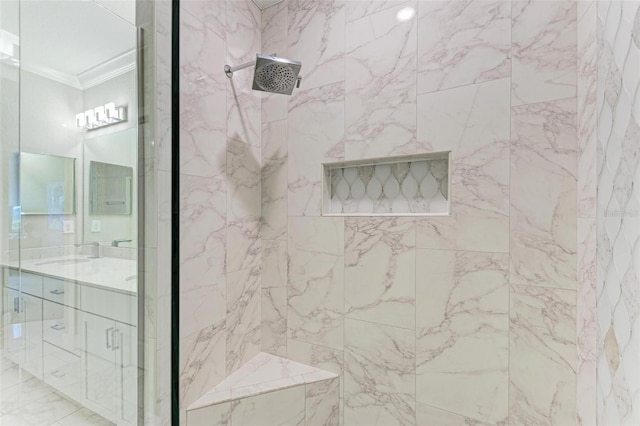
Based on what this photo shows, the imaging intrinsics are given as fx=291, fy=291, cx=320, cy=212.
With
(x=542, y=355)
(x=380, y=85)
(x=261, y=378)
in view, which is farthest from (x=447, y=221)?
(x=261, y=378)

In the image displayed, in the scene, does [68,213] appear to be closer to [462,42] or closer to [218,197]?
[218,197]

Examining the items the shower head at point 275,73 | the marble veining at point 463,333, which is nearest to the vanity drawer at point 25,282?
the shower head at point 275,73

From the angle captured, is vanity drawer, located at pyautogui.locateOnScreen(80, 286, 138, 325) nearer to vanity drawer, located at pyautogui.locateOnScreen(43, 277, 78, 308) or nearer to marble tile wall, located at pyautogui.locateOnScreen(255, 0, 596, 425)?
vanity drawer, located at pyautogui.locateOnScreen(43, 277, 78, 308)

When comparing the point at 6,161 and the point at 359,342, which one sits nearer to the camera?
the point at 6,161

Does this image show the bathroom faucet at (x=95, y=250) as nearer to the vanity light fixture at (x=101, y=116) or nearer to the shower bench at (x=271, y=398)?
the vanity light fixture at (x=101, y=116)

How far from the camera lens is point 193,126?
1.27m

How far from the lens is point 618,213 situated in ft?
2.58

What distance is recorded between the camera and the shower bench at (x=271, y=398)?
123 centimetres

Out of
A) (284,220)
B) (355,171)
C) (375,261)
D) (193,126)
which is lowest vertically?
(375,261)

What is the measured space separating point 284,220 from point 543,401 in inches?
52.6

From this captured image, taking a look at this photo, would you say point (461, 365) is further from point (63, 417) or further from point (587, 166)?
point (63, 417)

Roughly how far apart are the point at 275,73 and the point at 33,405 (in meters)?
1.25

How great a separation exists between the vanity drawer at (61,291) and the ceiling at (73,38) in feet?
1.30

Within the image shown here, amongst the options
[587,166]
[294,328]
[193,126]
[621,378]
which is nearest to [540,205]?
[587,166]
